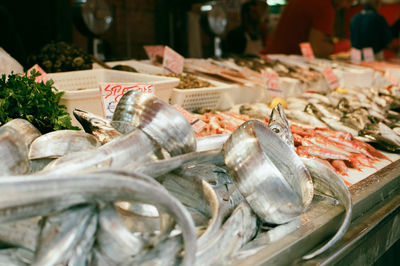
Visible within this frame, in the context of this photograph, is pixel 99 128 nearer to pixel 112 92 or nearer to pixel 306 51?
pixel 112 92

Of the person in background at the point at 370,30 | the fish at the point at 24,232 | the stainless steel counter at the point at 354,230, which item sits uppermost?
the person in background at the point at 370,30

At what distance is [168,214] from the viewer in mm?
894

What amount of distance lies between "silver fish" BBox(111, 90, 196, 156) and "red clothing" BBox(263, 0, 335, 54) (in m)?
5.54

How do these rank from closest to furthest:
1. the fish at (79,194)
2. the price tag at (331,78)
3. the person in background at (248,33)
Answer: the fish at (79,194) → the price tag at (331,78) → the person in background at (248,33)

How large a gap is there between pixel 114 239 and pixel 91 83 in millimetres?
2020

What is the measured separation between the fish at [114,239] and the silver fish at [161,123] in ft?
0.93

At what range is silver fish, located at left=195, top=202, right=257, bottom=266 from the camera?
0.97 m

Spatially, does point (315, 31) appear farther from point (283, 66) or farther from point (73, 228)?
point (73, 228)

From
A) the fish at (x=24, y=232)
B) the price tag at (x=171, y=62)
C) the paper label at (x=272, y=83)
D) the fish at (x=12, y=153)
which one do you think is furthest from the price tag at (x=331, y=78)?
the fish at (x=24, y=232)

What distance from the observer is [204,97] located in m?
3.01

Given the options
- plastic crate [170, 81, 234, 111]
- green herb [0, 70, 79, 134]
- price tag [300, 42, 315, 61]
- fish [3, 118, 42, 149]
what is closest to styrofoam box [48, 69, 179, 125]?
plastic crate [170, 81, 234, 111]

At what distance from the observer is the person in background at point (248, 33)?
6934 mm

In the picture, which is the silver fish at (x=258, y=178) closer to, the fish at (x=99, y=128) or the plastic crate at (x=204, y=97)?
the fish at (x=99, y=128)

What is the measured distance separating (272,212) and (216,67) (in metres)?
3.10
